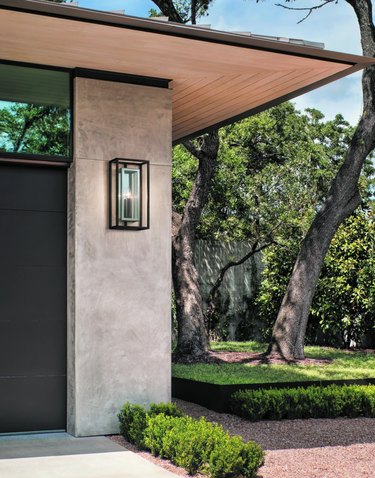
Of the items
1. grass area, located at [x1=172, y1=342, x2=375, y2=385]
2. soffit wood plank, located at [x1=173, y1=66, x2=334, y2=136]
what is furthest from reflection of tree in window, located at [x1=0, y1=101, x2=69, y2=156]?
grass area, located at [x1=172, y1=342, x2=375, y2=385]

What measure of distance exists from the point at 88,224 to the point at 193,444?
2526 mm

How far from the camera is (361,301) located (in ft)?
51.1

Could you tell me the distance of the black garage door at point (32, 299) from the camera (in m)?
7.41

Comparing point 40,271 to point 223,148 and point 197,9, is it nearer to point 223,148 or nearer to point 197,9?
point 197,9

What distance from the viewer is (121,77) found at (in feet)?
25.7

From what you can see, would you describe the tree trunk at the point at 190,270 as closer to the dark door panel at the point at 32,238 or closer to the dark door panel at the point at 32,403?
the dark door panel at the point at 32,403

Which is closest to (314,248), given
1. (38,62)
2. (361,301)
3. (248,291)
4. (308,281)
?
(308,281)

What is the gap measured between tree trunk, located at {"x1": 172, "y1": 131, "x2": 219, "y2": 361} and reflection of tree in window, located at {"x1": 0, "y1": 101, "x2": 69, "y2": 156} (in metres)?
5.66

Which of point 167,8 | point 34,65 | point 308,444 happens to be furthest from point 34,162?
point 167,8

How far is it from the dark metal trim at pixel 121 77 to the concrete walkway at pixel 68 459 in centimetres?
355

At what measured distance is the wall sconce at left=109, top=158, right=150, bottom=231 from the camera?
7570 millimetres

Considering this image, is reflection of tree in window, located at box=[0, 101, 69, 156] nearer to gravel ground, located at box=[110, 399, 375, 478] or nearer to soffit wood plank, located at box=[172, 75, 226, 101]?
soffit wood plank, located at box=[172, 75, 226, 101]

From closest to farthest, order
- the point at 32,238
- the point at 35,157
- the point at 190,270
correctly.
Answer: the point at 35,157 < the point at 32,238 < the point at 190,270

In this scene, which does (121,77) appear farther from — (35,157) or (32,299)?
(32,299)
